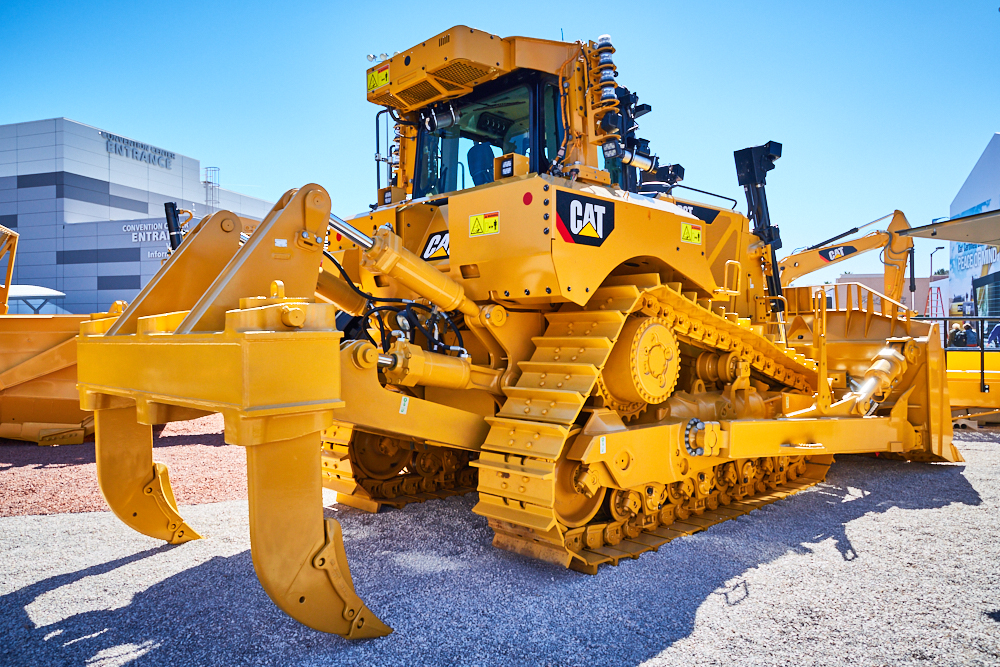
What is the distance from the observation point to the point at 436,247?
4941 mm

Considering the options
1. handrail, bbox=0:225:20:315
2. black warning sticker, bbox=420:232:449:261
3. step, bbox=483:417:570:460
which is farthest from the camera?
handrail, bbox=0:225:20:315

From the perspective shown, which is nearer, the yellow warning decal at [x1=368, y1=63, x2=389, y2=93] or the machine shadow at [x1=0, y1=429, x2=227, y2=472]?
the yellow warning decal at [x1=368, y1=63, x2=389, y2=93]

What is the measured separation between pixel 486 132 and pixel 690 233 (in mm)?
1782

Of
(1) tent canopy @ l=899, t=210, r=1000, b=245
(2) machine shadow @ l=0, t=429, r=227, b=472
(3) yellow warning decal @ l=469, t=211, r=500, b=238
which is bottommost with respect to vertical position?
(2) machine shadow @ l=0, t=429, r=227, b=472

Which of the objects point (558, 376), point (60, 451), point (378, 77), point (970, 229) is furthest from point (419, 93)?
point (60, 451)

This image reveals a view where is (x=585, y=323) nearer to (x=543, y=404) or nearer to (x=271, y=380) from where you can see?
(x=543, y=404)

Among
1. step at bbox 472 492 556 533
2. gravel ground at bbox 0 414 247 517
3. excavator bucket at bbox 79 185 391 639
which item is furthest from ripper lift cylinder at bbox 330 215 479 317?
gravel ground at bbox 0 414 247 517

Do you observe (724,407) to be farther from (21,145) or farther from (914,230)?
(21,145)

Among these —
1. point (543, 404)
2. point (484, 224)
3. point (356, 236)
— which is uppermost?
point (484, 224)

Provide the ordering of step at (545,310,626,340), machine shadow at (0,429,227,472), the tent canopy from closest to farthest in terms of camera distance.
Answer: step at (545,310,626,340) → the tent canopy → machine shadow at (0,429,227,472)

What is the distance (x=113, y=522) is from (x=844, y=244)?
995cm

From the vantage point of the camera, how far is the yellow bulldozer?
9.38 ft

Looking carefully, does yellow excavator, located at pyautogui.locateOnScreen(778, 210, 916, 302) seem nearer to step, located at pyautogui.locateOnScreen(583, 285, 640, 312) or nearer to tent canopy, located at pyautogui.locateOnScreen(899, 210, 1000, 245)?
tent canopy, located at pyautogui.locateOnScreen(899, 210, 1000, 245)

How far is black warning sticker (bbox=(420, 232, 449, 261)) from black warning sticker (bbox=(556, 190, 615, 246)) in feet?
3.60
